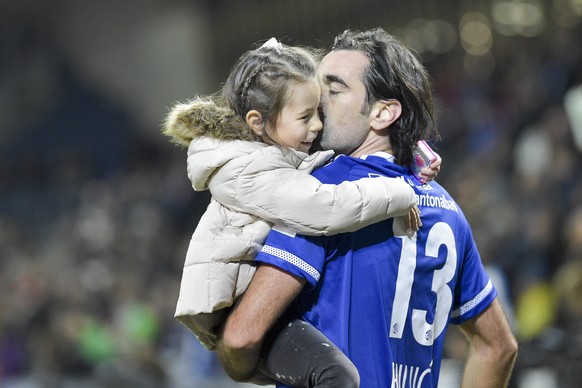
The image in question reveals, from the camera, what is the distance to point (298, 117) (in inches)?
112

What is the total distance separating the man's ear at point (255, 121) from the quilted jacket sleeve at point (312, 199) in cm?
14

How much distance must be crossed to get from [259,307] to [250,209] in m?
0.25

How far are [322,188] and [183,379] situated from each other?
6.47m

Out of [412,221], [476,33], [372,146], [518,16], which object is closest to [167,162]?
[476,33]

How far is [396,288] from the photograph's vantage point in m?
2.83

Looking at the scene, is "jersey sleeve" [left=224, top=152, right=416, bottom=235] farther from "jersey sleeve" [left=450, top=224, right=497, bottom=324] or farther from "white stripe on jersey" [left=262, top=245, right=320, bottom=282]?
"jersey sleeve" [left=450, top=224, right=497, bottom=324]

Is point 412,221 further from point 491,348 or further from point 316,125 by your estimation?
point 491,348

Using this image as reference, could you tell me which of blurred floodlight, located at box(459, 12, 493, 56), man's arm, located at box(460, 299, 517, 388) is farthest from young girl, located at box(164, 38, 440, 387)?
blurred floodlight, located at box(459, 12, 493, 56)

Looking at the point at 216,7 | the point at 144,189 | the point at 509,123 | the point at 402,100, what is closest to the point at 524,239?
the point at 509,123

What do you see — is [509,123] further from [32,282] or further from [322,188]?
[322,188]

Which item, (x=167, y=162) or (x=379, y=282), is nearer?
(x=379, y=282)

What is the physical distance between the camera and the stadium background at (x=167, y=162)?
278 inches

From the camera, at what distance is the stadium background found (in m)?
7.06

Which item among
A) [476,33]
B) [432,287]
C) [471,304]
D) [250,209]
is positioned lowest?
[476,33]
